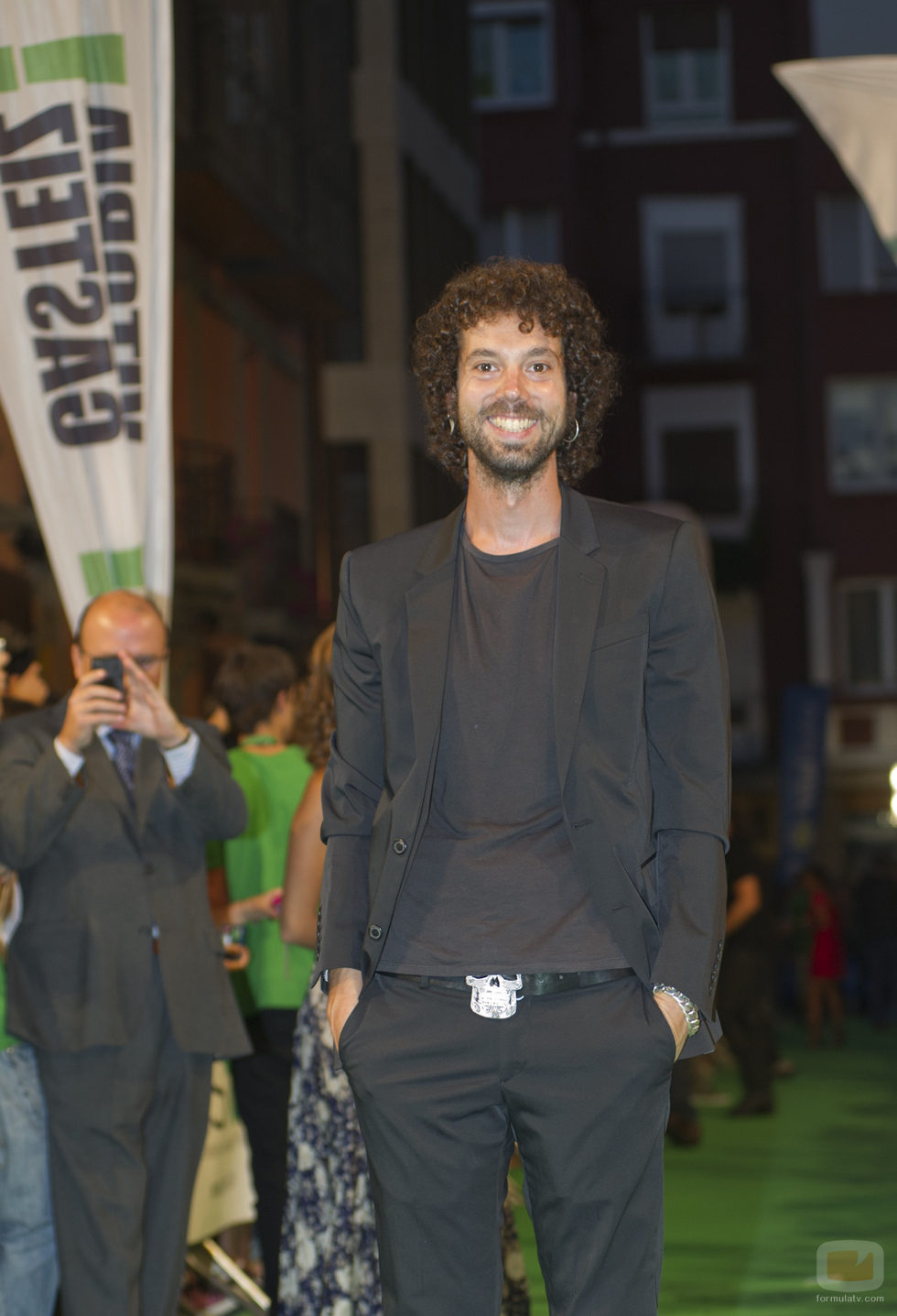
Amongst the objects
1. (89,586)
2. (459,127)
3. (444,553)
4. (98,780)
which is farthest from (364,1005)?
(459,127)

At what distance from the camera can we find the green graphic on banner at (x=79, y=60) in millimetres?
5457

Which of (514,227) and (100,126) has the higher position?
(514,227)

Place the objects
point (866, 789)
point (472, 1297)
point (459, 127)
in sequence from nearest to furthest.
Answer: point (472, 1297) < point (459, 127) < point (866, 789)

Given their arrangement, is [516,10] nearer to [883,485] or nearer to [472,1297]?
[883,485]

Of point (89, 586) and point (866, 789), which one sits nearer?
point (89, 586)

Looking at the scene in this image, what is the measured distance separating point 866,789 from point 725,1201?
70.2 feet

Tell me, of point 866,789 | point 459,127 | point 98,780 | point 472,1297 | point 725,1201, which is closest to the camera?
point 472,1297

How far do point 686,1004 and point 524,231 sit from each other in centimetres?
2737

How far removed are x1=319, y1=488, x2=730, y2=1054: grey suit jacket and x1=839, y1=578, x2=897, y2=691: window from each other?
27.3m

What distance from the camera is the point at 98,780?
4.81 metres

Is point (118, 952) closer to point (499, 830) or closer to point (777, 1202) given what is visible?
point (499, 830)

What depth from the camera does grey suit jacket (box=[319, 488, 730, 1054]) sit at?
2.95 metres

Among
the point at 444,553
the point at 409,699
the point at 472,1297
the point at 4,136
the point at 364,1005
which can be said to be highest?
the point at 4,136

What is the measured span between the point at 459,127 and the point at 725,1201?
19323 mm
